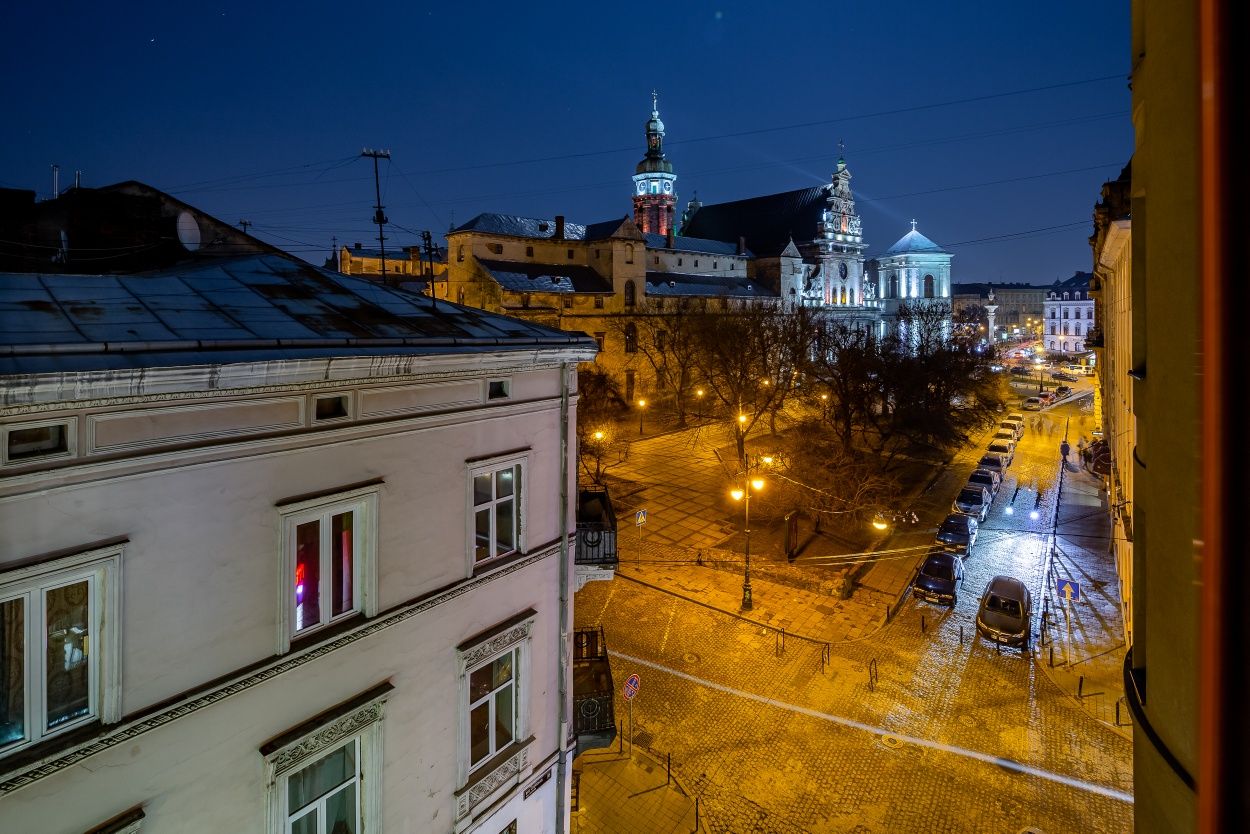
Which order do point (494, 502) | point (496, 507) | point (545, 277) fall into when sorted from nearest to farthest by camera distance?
point (494, 502), point (496, 507), point (545, 277)

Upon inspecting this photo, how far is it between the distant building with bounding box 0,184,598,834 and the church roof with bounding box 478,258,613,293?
41.2m

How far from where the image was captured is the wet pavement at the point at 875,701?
1135 centimetres

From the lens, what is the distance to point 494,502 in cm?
796

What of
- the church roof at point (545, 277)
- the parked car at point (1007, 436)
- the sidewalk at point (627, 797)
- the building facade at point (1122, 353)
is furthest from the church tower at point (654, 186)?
the sidewalk at point (627, 797)

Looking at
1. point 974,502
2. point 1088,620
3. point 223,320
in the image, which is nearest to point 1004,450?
point 974,502

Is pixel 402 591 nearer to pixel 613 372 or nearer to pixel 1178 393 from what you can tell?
pixel 1178 393

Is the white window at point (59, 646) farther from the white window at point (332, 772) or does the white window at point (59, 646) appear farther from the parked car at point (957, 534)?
the parked car at point (957, 534)

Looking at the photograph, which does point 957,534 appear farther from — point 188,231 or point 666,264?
point 666,264

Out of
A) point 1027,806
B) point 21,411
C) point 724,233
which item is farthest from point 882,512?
point 724,233

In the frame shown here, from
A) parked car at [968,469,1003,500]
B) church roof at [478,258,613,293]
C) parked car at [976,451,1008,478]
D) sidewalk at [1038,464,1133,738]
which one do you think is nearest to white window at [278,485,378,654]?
sidewalk at [1038,464,1133,738]

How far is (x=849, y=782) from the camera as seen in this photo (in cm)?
1182

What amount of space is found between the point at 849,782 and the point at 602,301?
45161 millimetres

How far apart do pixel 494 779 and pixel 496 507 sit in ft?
10.9

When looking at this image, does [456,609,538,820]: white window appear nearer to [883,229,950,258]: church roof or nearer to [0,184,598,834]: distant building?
[0,184,598,834]: distant building
